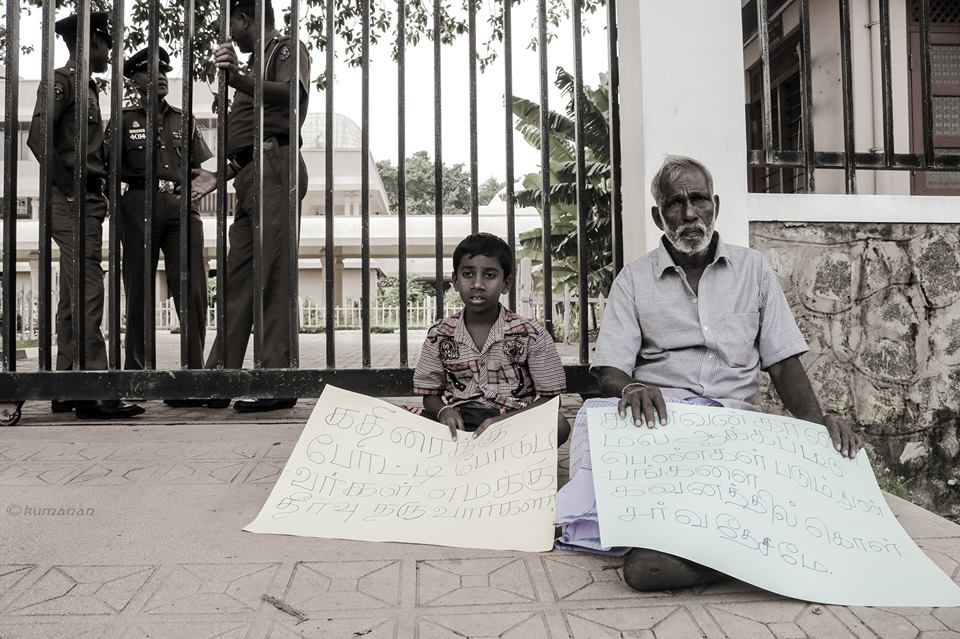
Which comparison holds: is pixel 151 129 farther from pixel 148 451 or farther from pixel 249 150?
pixel 148 451

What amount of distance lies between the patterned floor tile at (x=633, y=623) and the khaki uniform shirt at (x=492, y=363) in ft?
3.49

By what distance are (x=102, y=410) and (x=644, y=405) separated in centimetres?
287

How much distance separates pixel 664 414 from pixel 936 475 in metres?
2.10

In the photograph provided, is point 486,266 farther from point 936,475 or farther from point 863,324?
point 936,475

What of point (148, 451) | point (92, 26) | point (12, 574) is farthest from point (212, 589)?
point (92, 26)

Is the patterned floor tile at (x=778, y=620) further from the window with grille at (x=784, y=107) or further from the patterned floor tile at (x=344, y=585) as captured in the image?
the window with grille at (x=784, y=107)

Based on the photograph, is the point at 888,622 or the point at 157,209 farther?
the point at 157,209

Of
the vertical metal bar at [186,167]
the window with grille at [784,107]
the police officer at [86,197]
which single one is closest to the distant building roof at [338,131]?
the window with grille at [784,107]

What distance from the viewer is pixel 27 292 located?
12.1 metres

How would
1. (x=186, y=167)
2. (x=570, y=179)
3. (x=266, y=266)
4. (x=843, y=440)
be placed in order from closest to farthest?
1. (x=843, y=440)
2. (x=186, y=167)
3. (x=266, y=266)
4. (x=570, y=179)

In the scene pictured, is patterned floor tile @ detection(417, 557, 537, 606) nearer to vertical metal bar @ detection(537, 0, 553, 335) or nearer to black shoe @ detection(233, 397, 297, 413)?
vertical metal bar @ detection(537, 0, 553, 335)

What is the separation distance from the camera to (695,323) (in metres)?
2.05

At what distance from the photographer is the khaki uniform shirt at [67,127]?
334 cm

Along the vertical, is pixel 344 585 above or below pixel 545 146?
below
